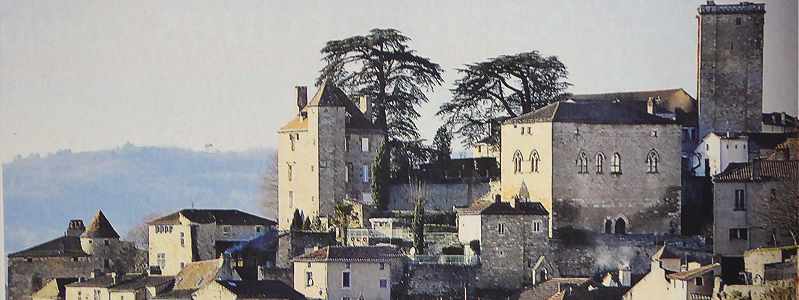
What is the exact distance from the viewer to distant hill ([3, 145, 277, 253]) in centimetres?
3198

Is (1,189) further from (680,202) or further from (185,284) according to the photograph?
(680,202)

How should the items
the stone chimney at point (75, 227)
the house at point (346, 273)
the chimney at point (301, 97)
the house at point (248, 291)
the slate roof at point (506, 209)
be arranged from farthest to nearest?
the stone chimney at point (75, 227) < the chimney at point (301, 97) < the slate roof at point (506, 209) < the house at point (346, 273) < the house at point (248, 291)

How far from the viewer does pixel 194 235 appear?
104 ft

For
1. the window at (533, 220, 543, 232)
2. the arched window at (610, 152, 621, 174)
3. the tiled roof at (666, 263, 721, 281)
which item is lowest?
the tiled roof at (666, 263, 721, 281)

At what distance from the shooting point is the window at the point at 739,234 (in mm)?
30141

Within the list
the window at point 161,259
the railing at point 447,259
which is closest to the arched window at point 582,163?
the railing at point 447,259

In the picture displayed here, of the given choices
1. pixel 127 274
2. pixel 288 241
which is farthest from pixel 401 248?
pixel 127 274

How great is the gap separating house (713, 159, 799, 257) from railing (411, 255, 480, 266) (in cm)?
240

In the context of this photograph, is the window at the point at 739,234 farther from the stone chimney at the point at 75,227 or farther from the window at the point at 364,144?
the stone chimney at the point at 75,227

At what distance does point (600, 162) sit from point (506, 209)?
1463 mm

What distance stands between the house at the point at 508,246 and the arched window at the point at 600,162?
3.90 feet

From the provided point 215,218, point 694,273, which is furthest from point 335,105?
point 694,273

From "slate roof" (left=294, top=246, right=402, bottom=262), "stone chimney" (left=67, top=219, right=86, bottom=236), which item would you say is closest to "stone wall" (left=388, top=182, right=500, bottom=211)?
"slate roof" (left=294, top=246, right=402, bottom=262)

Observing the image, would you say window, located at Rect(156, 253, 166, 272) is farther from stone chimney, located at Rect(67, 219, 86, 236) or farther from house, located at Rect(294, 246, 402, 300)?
house, located at Rect(294, 246, 402, 300)
